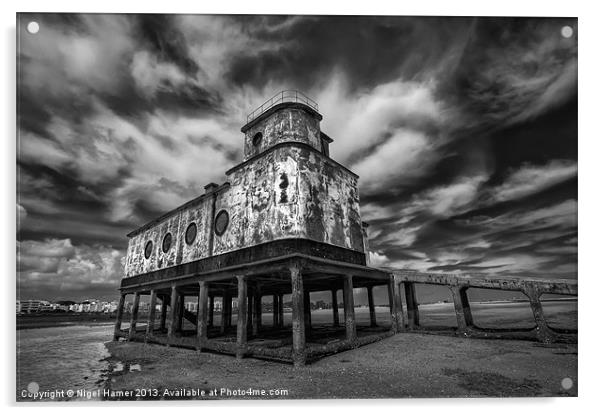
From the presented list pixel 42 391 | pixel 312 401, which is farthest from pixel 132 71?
pixel 312 401

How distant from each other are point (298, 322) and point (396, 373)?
10.4 feet

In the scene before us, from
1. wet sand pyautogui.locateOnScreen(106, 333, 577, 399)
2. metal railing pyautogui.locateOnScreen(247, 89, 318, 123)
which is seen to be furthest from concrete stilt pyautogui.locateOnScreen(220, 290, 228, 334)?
metal railing pyautogui.locateOnScreen(247, 89, 318, 123)

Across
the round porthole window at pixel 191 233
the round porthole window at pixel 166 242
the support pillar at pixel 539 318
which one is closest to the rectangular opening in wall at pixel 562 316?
the support pillar at pixel 539 318

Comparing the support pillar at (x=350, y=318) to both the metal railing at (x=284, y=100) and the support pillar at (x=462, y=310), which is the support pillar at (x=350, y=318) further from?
the metal railing at (x=284, y=100)

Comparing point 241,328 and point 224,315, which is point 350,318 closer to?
point 241,328

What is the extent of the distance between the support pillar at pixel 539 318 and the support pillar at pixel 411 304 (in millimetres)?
5487

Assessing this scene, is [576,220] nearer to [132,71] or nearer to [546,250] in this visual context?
[546,250]

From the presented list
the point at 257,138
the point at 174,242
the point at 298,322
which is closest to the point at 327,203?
the point at 298,322

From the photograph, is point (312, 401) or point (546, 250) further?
point (546, 250)

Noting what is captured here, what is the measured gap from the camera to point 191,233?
1742 centimetres

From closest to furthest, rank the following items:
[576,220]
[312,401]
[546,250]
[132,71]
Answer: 1. [312,401]
2. [576,220]
3. [546,250]
4. [132,71]

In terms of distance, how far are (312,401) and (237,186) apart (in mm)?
9656

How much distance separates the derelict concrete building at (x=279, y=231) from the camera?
1106 centimetres
